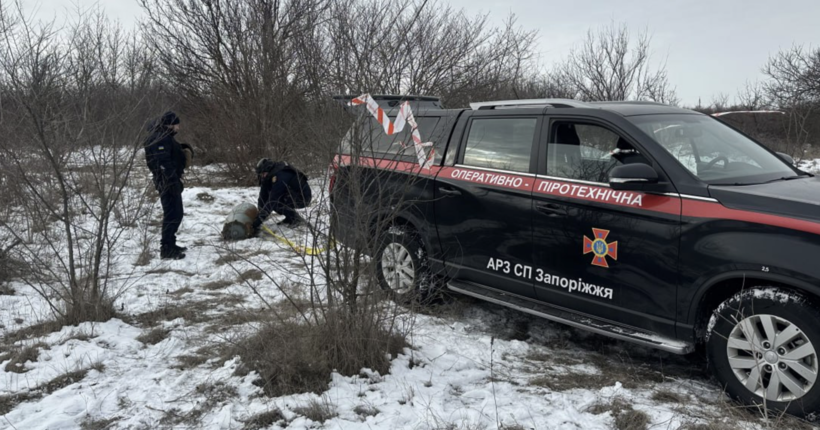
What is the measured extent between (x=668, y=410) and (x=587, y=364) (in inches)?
31.2

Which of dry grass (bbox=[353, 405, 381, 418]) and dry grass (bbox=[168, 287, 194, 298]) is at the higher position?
dry grass (bbox=[168, 287, 194, 298])

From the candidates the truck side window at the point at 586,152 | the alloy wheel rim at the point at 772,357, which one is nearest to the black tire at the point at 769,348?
the alloy wheel rim at the point at 772,357

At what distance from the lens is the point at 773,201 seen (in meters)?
3.11

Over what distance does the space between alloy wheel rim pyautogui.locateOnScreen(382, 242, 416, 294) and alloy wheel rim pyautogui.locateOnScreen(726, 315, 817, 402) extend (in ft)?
8.41

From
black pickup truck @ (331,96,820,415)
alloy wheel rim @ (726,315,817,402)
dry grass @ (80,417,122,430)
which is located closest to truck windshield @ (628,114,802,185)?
black pickup truck @ (331,96,820,415)

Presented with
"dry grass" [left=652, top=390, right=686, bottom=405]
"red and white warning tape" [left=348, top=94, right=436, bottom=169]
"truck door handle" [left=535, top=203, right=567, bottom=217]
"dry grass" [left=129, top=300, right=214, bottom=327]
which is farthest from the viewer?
"dry grass" [left=129, top=300, right=214, bottom=327]

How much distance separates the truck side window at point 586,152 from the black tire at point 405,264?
4.66 feet

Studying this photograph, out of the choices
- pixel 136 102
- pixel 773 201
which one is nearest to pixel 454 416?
pixel 773 201

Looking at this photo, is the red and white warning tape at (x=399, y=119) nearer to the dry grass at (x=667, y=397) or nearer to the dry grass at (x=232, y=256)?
the dry grass at (x=667, y=397)

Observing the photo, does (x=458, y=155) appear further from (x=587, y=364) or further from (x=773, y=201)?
(x=773, y=201)

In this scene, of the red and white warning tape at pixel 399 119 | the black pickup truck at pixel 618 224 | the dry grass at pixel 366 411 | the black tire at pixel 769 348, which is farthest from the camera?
the red and white warning tape at pixel 399 119

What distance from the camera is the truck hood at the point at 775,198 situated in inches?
118

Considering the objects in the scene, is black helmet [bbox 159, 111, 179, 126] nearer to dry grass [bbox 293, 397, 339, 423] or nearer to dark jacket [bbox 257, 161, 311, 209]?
dark jacket [bbox 257, 161, 311, 209]

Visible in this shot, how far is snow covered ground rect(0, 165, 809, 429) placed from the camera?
307cm
